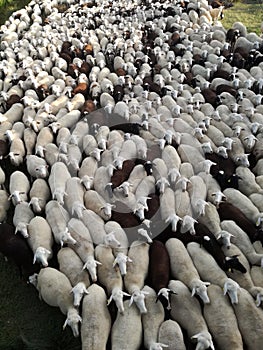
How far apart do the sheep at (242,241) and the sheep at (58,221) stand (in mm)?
2708

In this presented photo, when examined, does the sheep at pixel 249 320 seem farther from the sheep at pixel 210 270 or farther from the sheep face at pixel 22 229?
the sheep face at pixel 22 229

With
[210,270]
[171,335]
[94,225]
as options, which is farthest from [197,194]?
[171,335]

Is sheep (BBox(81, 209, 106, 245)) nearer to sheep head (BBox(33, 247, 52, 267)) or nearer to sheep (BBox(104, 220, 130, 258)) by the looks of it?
sheep (BBox(104, 220, 130, 258))

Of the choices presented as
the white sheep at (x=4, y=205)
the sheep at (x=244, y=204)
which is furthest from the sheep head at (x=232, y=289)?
the white sheep at (x=4, y=205)

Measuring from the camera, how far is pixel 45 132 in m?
9.66

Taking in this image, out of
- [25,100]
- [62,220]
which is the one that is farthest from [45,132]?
[62,220]

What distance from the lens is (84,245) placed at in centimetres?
681

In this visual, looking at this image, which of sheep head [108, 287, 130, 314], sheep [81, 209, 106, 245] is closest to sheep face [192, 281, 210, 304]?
sheep head [108, 287, 130, 314]

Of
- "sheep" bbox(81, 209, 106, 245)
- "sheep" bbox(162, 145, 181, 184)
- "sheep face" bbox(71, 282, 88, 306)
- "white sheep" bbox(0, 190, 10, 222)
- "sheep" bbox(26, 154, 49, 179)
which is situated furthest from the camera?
"sheep" bbox(26, 154, 49, 179)

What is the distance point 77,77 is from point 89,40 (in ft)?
8.77

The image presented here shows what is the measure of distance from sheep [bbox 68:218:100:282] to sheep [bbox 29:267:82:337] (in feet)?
1.38

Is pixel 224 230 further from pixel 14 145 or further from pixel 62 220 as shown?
pixel 14 145

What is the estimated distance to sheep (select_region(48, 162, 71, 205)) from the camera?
7.68 m

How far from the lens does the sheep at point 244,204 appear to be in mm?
7371
